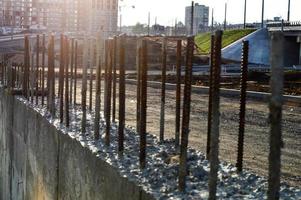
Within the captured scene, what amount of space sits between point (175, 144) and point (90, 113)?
2.96m

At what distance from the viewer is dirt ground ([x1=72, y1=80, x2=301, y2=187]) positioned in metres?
6.05

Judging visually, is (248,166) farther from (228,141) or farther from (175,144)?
(228,141)

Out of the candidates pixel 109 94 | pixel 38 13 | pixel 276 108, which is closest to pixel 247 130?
pixel 109 94

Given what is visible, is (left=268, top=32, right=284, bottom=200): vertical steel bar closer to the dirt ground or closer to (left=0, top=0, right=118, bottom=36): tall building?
the dirt ground

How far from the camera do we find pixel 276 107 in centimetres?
303

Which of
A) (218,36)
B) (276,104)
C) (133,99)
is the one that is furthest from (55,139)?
(133,99)

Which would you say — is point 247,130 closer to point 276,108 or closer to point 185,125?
point 185,125

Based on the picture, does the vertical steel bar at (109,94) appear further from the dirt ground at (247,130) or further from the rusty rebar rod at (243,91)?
the rusty rebar rod at (243,91)

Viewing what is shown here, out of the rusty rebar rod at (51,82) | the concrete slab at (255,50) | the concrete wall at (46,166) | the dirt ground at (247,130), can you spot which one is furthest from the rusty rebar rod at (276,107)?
the concrete slab at (255,50)

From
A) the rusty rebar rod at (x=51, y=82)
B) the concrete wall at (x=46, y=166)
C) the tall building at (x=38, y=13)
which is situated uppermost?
the tall building at (x=38, y=13)

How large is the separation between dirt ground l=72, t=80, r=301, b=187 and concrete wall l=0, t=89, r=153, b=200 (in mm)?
1732

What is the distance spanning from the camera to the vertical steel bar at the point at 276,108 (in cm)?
299

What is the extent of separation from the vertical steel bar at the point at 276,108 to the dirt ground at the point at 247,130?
2010 mm

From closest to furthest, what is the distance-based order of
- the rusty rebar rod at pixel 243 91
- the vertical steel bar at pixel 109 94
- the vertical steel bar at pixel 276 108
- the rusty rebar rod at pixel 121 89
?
the vertical steel bar at pixel 276 108, the rusty rebar rod at pixel 243 91, the rusty rebar rod at pixel 121 89, the vertical steel bar at pixel 109 94
